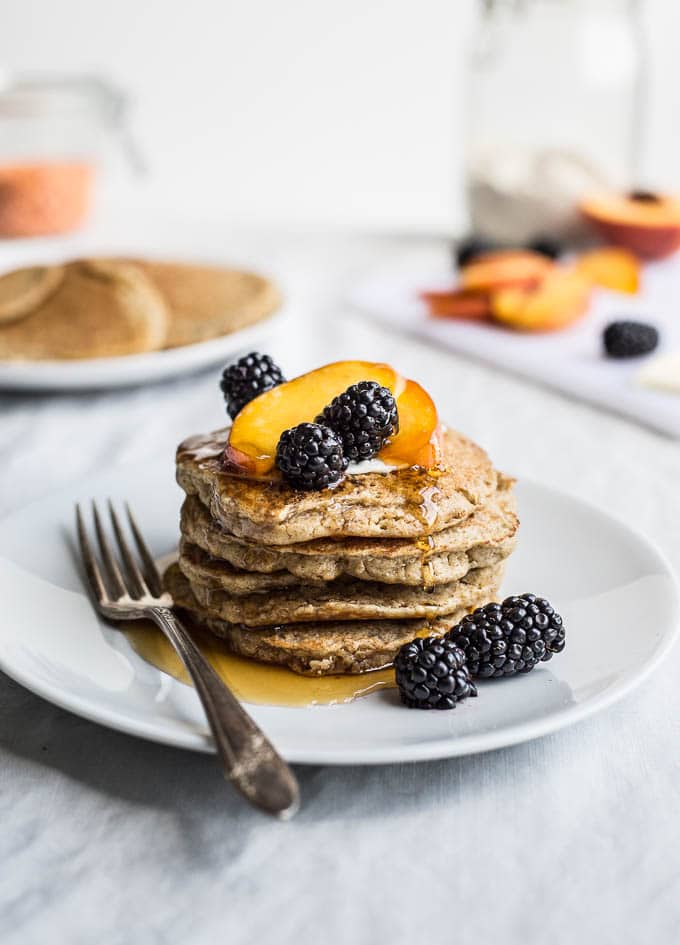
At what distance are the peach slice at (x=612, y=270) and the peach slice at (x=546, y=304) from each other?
263 millimetres

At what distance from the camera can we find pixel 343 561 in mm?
1439

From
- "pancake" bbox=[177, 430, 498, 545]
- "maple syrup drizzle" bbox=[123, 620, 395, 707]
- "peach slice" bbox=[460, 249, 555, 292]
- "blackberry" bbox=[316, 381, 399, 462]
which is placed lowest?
"peach slice" bbox=[460, 249, 555, 292]

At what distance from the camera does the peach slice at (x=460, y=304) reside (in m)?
3.22

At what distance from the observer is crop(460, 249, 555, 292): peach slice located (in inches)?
129

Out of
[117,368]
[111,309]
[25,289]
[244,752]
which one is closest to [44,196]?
[25,289]

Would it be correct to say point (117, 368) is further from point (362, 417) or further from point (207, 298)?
point (362, 417)

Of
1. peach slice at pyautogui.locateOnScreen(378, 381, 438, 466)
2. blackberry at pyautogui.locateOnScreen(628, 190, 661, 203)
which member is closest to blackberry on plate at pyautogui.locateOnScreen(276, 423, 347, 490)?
peach slice at pyautogui.locateOnScreen(378, 381, 438, 466)

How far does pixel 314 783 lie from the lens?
123cm

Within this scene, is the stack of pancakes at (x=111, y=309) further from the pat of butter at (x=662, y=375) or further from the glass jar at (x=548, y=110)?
the glass jar at (x=548, y=110)

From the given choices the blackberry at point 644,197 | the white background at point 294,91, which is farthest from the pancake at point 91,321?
the white background at point 294,91

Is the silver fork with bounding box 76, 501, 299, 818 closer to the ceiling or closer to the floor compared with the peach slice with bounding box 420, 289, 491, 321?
closer to the ceiling

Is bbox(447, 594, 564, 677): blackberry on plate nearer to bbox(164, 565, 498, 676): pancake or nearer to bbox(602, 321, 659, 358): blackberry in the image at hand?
bbox(164, 565, 498, 676): pancake

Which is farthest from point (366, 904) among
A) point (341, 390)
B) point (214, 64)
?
point (214, 64)

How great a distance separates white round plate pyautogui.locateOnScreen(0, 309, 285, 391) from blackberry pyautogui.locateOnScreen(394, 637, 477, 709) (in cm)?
149
